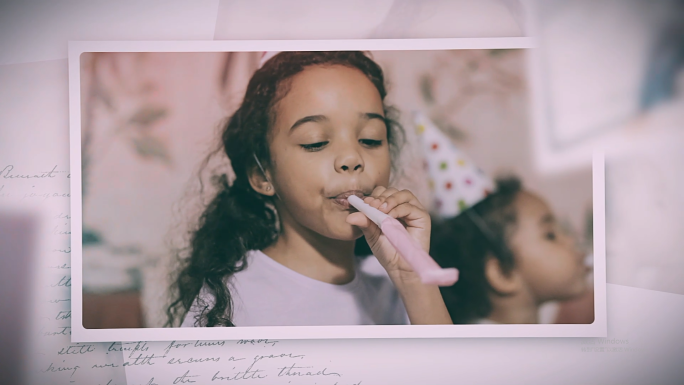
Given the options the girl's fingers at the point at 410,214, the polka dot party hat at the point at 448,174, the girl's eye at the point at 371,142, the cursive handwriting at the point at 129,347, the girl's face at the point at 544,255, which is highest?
the girl's eye at the point at 371,142

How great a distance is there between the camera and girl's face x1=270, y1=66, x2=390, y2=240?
0.99 metres

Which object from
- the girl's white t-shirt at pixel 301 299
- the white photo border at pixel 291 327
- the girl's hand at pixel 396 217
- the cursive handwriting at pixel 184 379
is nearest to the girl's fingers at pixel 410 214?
the girl's hand at pixel 396 217

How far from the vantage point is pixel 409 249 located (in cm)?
86

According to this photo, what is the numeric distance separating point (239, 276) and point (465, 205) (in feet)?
1.76

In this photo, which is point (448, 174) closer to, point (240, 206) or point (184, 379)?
point (240, 206)

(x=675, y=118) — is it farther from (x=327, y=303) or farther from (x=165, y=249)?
(x=165, y=249)

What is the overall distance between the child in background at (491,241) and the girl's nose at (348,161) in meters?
0.17

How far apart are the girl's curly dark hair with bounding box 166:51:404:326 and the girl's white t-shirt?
0.8 inches

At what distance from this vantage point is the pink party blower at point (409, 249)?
80 cm

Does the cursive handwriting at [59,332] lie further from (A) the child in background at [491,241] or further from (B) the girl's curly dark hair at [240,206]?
(A) the child in background at [491,241]

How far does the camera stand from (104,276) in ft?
3.41

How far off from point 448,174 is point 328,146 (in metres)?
0.28

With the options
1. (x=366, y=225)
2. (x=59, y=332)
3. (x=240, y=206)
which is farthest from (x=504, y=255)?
(x=59, y=332)

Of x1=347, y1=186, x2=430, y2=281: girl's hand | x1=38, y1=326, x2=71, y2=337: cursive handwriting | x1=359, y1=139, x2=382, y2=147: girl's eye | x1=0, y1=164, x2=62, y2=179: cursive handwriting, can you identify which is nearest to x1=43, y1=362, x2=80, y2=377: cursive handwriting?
x1=38, y1=326, x2=71, y2=337: cursive handwriting
